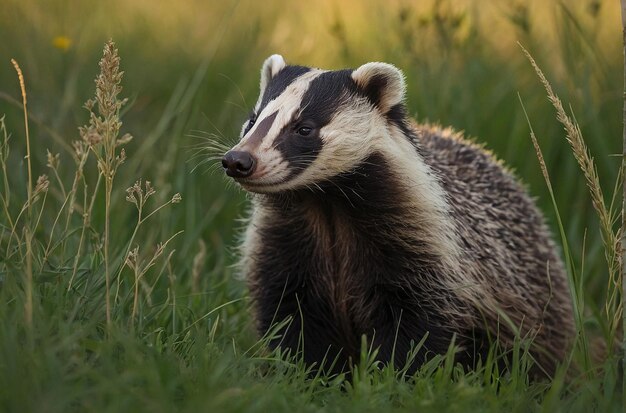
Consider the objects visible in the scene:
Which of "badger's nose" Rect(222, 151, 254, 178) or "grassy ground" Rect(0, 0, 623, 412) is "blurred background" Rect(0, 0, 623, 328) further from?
"badger's nose" Rect(222, 151, 254, 178)

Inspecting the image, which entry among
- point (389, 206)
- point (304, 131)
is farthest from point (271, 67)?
point (389, 206)

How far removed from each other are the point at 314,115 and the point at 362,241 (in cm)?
68

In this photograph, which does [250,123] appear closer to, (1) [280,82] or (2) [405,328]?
(1) [280,82]

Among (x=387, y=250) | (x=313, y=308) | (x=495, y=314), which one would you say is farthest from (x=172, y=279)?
(x=495, y=314)

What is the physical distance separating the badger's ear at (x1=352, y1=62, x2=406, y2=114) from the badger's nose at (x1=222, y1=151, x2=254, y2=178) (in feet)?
3.03

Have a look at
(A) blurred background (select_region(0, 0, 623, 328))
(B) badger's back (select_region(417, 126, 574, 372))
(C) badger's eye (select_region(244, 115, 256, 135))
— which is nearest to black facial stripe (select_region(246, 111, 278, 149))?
(C) badger's eye (select_region(244, 115, 256, 135))

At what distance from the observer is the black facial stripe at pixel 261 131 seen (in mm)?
4438

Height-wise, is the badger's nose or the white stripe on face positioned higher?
the white stripe on face

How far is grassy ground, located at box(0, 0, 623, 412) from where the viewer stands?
3523 millimetres

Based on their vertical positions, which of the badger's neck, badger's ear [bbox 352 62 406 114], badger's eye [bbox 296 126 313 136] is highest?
badger's ear [bbox 352 62 406 114]

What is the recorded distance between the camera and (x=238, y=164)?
427 centimetres

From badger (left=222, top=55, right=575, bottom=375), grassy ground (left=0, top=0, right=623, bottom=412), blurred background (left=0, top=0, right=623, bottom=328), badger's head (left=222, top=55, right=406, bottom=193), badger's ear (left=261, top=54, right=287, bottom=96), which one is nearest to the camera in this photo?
grassy ground (left=0, top=0, right=623, bottom=412)

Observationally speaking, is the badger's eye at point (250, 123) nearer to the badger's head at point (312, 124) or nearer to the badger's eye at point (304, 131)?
the badger's head at point (312, 124)

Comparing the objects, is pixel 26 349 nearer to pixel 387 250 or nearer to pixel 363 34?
pixel 387 250
